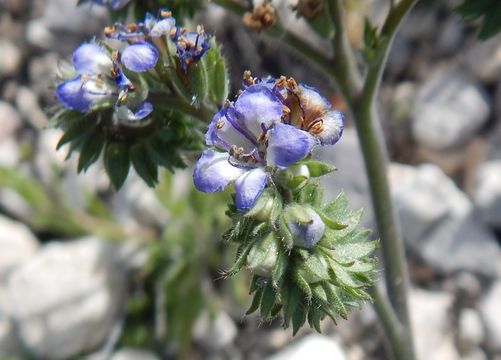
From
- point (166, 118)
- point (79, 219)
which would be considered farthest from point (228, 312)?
point (166, 118)

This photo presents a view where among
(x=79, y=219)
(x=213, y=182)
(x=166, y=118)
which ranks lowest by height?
(x=79, y=219)

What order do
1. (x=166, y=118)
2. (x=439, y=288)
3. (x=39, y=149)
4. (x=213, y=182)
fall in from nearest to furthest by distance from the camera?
1. (x=213, y=182)
2. (x=166, y=118)
3. (x=439, y=288)
4. (x=39, y=149)

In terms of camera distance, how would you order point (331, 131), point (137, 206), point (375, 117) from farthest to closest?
point (137, 206)
point (375, 117)
point (331, 131)

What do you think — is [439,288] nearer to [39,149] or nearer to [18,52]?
[39,149]

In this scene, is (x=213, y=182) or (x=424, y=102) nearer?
(x=213, y=182)

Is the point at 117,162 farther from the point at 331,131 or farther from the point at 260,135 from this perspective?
the point at 331,131

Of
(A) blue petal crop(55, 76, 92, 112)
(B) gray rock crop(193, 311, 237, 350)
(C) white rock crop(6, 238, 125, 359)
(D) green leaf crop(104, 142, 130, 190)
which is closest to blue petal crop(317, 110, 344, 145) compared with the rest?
(A) blue petal crop(55, 76, 92, 112)

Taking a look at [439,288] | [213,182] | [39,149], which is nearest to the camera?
[213,182]

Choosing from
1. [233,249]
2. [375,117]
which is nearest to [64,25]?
[233,249]
